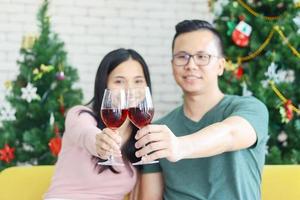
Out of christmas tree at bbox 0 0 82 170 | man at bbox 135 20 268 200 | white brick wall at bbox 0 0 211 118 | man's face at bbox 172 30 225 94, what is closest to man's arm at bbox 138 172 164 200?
man at bbox 135 20 268 200

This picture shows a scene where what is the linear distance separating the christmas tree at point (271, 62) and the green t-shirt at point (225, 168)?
148 centimetres

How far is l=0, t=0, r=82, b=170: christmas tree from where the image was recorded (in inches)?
161

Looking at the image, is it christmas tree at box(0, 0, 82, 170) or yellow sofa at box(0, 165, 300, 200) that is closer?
yellow sofa at box(0, 165, 300, 200)

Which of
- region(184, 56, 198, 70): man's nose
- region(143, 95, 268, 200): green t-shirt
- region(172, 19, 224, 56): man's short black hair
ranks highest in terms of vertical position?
region(172, 19, 224, 56): man's short black hair

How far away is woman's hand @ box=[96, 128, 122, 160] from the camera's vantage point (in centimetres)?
194

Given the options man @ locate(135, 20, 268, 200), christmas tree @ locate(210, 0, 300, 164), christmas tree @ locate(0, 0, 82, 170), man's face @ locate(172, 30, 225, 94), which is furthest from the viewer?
christmas tree @ locate(0, 0, 82, 170)

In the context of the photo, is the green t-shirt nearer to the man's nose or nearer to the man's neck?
the man's neck

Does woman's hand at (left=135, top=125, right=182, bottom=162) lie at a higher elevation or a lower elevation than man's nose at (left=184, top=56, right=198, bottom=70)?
lower

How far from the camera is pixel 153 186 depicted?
2650 millimetres

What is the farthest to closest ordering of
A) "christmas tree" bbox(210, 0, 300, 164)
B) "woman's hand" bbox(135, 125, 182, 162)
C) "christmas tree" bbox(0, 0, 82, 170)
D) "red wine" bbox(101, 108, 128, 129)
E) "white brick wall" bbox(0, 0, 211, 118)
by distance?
"white brick wall" bbox(0, 0, 211, 118)
"christmas tree" bbox(0, 0, 82, 170)
"christmas tree" bbox(210, 0, 300, 164)
"red wine" bbox(101, 108, 128, 129)
"woman's hand" bbox(135, 125, 182, 162)

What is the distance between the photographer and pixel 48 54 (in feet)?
13.5

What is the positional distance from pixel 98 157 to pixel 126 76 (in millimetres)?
421

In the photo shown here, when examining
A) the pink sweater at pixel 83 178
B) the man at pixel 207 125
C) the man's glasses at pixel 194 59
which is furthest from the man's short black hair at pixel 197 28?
the pink sweater at pixel 83 178

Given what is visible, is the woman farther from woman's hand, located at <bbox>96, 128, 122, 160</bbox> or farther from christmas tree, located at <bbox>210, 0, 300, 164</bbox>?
christmas tree, located at <bbox>210, 0, 300, 164</bbox>
